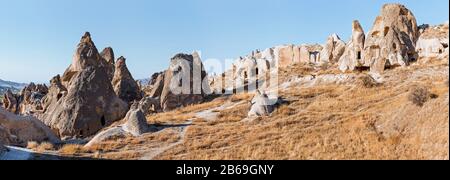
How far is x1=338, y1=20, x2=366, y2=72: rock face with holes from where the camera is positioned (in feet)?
102

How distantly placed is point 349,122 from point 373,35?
25.5m

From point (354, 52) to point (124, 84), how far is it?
66.4 feet

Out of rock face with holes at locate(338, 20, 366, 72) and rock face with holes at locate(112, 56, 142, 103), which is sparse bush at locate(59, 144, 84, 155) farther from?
rock face with holes at locate(338, 20, 366, 72)

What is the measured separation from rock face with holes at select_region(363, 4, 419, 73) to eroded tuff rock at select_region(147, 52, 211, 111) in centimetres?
1195

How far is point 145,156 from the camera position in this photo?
1138 cm

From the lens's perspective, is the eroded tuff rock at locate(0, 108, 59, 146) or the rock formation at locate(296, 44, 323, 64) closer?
the eroded tuff rock at locate(0, 108, 59, 146)

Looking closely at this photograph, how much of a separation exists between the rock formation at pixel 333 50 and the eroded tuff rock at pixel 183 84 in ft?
71.8

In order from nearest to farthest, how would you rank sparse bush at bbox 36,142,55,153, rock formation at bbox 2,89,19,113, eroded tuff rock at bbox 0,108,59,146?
sparse bush at bbox 36,142,55,153
eroded tuff rock at bbox 0,108,59,146
rock formation at bbox 2,89,19,113

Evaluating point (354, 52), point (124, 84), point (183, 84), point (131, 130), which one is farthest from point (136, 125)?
point (354, 52)

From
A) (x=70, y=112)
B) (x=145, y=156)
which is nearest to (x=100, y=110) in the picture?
(x=70, y=112)

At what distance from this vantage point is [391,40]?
2930 cm

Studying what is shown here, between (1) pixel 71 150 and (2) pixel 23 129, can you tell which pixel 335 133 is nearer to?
(1) pixel 71 150

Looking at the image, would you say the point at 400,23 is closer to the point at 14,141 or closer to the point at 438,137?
the point at 438,137

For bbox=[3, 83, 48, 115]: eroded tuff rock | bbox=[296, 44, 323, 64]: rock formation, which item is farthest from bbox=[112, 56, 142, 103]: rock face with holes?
bbox=[296, 44, 323, 64]: rock formation
